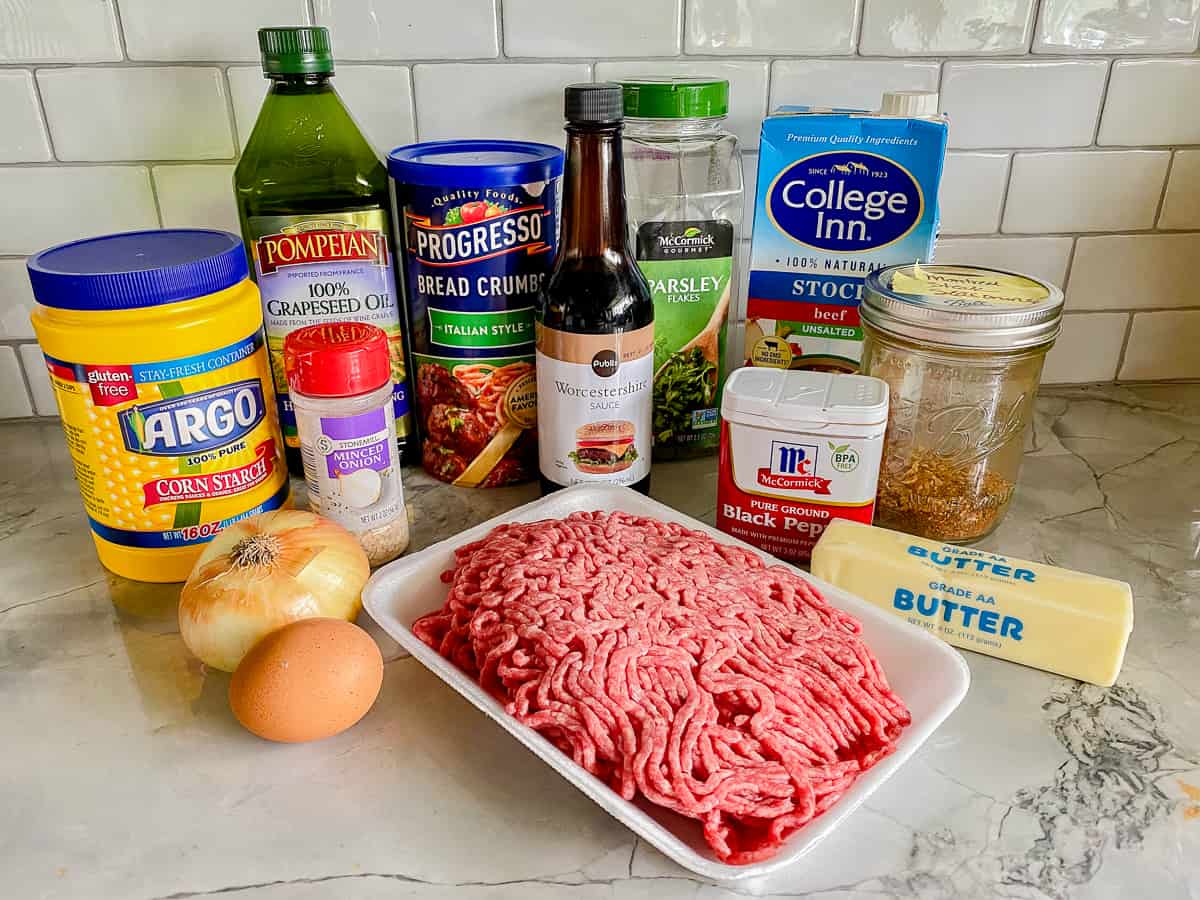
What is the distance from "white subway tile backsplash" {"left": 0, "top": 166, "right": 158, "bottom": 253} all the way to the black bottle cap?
49cm

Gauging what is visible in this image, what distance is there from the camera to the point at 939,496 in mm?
804

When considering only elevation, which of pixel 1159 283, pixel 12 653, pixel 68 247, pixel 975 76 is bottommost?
pixel 12 653

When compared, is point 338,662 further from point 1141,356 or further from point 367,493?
point 1141,356

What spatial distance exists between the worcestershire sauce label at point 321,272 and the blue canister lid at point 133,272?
71 mm

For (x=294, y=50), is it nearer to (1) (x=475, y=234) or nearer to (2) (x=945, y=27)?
(1) (x=475, y=234)

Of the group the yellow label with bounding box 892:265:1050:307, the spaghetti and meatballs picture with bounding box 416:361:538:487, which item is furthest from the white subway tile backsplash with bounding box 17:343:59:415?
the yellow label with bounding box 892:265:1050:307

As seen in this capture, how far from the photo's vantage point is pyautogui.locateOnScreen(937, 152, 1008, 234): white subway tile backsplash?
100 centimetres

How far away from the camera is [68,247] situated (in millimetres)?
744

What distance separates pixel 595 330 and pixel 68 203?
1.92 ft

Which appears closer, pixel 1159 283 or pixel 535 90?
pixel 535 90

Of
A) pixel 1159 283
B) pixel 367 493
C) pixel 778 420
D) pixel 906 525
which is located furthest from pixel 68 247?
pixel 1159 283

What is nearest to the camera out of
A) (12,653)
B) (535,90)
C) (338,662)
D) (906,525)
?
(338,662)

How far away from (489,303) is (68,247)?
34cm

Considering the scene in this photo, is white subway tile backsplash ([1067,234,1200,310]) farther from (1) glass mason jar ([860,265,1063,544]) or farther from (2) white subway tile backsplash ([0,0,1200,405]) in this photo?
(1) glass mason jar ([860,265,1063,544])
